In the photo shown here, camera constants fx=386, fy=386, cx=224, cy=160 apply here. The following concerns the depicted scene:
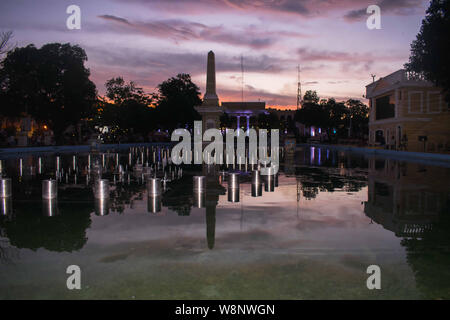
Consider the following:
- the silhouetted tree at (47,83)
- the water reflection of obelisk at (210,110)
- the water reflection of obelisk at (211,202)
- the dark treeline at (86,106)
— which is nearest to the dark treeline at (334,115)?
the dark treeline at (86,106)

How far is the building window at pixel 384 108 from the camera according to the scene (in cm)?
5334

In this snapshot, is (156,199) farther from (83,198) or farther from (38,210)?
(38,210)

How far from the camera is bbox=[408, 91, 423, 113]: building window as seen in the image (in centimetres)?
4872

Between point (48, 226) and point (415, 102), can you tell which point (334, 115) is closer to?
point (415, 102)

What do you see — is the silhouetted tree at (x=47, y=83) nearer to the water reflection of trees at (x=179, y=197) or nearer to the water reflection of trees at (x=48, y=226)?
the water reflection of trees at (x=179, y=197)

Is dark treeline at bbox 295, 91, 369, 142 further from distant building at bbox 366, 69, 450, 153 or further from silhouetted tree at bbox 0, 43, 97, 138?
silhouetted tree at bbox 0, 43, 97, 138

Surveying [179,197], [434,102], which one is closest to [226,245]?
[179,197]

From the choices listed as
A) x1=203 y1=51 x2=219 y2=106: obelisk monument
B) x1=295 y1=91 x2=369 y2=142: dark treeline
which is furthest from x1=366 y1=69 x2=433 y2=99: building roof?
x1=203 y1=51 x2=219 y2=106: obelisk monument

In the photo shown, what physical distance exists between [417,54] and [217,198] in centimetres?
2923

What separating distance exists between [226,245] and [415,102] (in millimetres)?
48821

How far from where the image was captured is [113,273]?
580 centimetres

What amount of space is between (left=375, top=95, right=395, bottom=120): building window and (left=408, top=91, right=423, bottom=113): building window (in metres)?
3.53

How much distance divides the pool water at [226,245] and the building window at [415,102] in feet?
129

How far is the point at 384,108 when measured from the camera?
186ft
